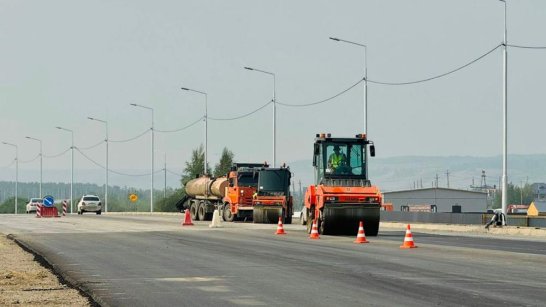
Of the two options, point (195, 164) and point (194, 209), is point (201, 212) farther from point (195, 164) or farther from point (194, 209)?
point (195, 164)

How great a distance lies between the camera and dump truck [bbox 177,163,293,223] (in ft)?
179

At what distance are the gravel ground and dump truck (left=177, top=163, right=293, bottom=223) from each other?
31.7 metres

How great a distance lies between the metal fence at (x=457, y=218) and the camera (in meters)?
49.4

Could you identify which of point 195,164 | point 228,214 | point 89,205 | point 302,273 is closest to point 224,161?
point 195,164

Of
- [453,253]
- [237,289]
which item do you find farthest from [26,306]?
[453,253]

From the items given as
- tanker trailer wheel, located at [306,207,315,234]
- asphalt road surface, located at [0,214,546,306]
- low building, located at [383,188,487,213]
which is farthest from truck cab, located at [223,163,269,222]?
low building, located at [383,188,487,213]

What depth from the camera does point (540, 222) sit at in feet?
160

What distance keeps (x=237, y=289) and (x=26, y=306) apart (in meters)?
3.55

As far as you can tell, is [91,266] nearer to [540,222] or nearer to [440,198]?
[540,222]

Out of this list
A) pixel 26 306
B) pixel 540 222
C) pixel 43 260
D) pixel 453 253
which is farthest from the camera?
pixel 540 222

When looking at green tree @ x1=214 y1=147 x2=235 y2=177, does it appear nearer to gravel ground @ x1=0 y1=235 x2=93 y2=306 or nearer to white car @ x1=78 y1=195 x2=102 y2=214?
white car @ x1=78 y1=195 x2=102 y2=214

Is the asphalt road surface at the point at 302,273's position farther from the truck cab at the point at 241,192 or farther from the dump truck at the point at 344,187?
the truck cab at the point at 241,192

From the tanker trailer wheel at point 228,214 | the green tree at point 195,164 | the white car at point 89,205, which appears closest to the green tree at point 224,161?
the green tree at point 195,164

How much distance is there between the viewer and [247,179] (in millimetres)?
58000
